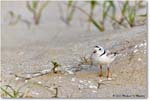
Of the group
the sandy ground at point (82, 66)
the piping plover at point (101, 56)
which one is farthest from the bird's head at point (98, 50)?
the sandy ground at point (82, 66)

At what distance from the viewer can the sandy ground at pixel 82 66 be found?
13.4ft

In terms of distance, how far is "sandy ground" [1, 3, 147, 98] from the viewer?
409 cm

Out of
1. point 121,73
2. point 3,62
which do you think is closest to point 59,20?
point 3,62

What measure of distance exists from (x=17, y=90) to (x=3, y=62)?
0.45 m

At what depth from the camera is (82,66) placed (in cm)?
428

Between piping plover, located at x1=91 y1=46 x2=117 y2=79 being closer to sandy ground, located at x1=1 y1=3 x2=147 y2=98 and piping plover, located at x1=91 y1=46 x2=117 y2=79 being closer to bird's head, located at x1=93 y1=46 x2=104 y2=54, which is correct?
bird's head, located at x1=93 y1=46 x2=104 y2=54

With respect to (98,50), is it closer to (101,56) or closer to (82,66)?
(101,56)

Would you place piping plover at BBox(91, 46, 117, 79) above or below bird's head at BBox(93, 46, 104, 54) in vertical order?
below

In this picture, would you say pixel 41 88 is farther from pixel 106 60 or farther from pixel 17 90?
pixel 106 60

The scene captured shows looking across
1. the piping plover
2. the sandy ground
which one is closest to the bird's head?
the piping plover

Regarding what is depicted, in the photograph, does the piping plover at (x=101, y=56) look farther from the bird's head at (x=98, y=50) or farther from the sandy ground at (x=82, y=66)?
the sandy ground at (x=82, y=66)

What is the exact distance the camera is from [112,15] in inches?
202

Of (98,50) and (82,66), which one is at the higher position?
(98,50)

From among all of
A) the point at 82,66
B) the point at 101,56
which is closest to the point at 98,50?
the point at 101,56
